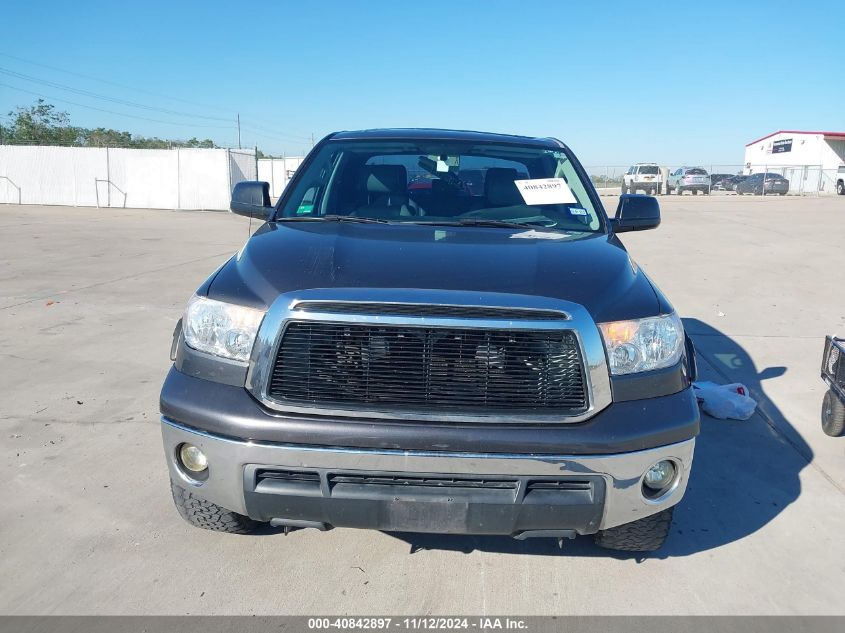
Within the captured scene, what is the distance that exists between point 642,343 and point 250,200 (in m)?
2.52

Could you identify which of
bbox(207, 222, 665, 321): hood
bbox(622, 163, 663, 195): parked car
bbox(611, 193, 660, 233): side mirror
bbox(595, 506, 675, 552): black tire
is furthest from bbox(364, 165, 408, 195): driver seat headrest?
bbox(622, 163, 663, 195): parked car

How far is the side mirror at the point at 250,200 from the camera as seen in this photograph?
4.00 metres

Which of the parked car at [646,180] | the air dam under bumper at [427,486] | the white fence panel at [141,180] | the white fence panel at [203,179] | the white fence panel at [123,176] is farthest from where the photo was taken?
the parked car at [646,180]

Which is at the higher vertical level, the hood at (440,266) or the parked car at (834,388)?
the hood at (440,266)

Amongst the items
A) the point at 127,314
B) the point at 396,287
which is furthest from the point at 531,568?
the point at 127,314

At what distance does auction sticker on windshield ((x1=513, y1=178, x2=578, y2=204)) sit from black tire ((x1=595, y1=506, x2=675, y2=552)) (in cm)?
178

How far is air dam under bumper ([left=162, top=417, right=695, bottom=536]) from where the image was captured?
2.31 meters

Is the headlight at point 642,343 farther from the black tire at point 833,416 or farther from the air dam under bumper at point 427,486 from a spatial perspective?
the black tire at point 833,416

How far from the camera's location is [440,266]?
Result: 2.66 m

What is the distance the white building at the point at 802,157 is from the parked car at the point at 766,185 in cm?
242

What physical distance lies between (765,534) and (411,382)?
2.04 m

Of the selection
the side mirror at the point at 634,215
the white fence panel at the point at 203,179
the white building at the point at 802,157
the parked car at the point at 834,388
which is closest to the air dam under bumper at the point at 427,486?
the side mirror at the point at 634,215

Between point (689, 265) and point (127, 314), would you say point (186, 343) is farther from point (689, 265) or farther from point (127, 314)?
point (689, 265)

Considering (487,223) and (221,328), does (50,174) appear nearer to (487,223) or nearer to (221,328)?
(487,223)
